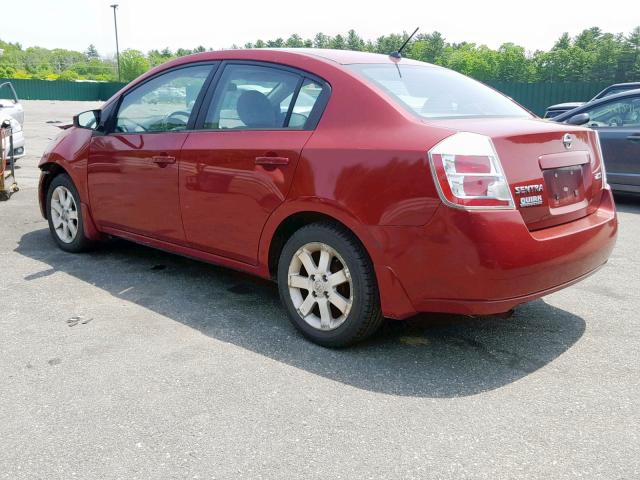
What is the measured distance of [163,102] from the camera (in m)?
4.59

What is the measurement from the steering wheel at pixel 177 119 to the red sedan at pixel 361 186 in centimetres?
1

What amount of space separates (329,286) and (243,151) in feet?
3.26

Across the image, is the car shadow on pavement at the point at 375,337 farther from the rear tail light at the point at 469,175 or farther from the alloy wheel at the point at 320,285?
the rear tail light at the point at 469,175

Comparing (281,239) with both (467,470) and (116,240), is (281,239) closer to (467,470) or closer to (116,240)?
(467,470)

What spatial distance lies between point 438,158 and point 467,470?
1373 millimetres

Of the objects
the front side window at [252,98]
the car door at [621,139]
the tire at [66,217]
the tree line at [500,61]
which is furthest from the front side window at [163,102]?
the tree line at [500,61]

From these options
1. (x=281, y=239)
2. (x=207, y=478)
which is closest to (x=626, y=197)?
(x=281, y=239)

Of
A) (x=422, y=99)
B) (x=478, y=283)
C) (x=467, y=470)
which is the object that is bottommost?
(x=467, y=470)

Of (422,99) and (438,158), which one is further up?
(422,99)

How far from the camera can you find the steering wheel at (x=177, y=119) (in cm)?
427

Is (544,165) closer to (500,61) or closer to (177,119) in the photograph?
(177,119)

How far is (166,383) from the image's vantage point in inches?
121

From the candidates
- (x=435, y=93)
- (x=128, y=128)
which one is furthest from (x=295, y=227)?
(x=128, y=128)

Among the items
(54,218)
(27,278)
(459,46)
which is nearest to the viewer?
(27,278)
